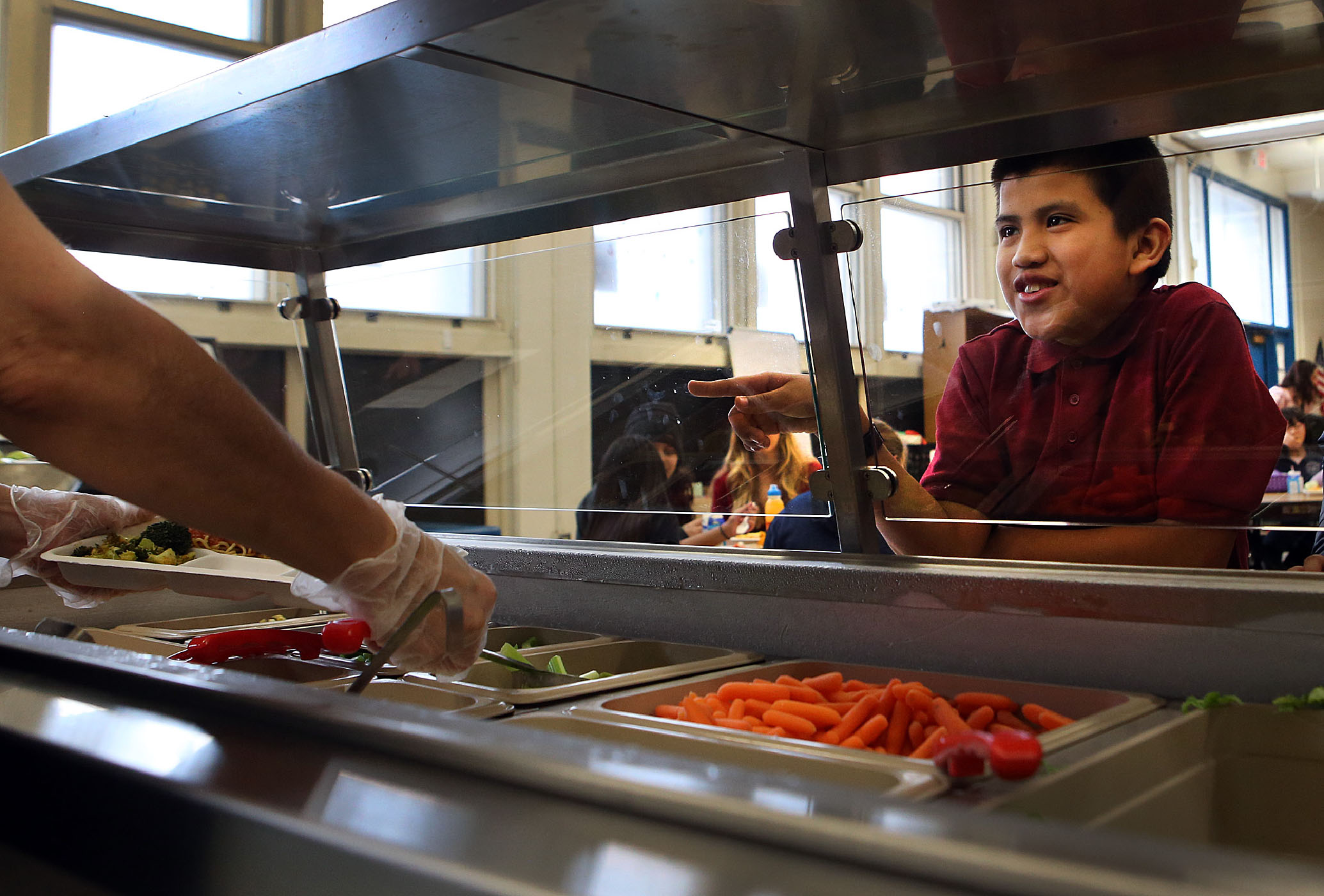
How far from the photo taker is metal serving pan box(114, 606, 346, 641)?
199 cm

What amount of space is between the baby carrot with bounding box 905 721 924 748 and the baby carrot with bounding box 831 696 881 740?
47mm

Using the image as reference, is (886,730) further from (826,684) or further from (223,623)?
(223,623)

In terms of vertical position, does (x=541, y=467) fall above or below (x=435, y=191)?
below

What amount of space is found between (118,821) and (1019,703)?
102 cm

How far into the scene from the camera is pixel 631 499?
1891 mm

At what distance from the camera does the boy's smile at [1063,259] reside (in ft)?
4.49

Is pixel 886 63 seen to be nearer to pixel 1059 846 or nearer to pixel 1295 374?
pixel 1295 374

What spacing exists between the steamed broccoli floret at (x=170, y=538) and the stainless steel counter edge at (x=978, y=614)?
61 cm

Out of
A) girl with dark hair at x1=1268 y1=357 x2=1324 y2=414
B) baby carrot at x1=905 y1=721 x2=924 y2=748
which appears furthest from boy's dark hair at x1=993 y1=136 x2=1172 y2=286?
baby carrot at x1=905 y1=721 x2=924 y2=748

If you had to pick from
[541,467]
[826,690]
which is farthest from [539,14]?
[541,467]

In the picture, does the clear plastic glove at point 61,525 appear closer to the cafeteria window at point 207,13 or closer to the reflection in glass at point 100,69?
the reflection in glass at point 100,69

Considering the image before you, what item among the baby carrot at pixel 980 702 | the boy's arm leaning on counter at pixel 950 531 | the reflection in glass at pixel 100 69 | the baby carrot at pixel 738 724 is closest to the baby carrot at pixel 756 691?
the baby carrot at pixel 738 724

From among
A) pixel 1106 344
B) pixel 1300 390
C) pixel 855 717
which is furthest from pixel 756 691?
pixel 1300 390

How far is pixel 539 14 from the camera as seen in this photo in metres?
0.98
